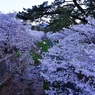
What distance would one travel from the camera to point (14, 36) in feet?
31.6

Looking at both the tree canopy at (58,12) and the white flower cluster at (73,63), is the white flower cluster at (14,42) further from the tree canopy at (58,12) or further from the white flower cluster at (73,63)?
the tree canopy at (58,12)

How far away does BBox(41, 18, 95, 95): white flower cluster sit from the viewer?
22.7 feet

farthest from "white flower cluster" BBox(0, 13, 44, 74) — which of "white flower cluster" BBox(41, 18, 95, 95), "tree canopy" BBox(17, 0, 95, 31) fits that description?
"tree canopy" BBox(17, 0, 95, 31)

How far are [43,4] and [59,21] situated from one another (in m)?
1.78

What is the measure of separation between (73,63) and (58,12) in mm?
9517

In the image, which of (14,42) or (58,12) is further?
(58,12)

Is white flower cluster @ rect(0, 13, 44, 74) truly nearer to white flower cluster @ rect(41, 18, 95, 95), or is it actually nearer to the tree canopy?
white flower cluster @ rect(41, 18, 95, 95)

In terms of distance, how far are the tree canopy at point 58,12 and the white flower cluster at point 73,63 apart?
6618 mm

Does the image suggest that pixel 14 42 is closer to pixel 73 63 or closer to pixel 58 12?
pixel 73 63

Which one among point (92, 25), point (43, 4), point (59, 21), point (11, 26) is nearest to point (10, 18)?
point (11, 26)

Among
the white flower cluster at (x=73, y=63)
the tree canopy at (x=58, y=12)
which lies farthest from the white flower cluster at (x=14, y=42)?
the tree canopy at (x=58, y=12)

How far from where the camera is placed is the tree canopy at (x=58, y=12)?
15.1 meters

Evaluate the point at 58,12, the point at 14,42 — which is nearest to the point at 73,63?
the point at 14,42

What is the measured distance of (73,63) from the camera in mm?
7035
